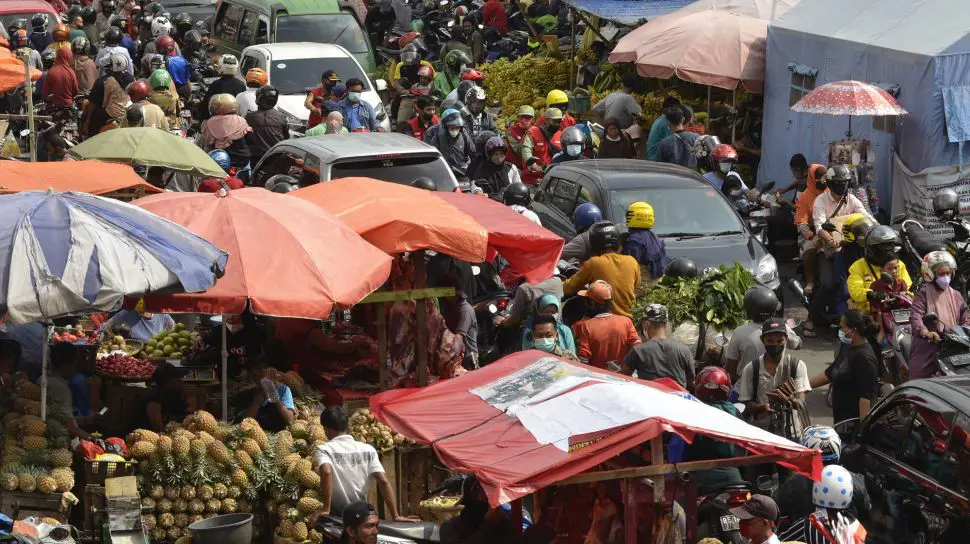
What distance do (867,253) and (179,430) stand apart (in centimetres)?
635

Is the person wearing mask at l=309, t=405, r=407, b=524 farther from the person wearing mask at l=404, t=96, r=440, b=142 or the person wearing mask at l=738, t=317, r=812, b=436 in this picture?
the person wearing mask at l=404, t=96, r=440, b=142

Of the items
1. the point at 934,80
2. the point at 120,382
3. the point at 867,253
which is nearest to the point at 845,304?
the point at 867,253

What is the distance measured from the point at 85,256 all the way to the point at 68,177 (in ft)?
15.3

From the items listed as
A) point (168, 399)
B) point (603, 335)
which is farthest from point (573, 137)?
point (168, 399)

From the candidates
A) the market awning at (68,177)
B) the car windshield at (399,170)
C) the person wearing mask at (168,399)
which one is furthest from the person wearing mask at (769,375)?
the market awning at (68,177)

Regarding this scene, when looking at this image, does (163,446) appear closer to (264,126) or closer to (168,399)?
(168,399)

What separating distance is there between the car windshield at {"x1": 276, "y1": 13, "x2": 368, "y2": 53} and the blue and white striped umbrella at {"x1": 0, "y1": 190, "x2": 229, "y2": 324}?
1656cm

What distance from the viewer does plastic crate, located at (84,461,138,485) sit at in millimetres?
9398

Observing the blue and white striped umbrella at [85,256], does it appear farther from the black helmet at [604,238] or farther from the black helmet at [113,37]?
the black helmet at [113,37]

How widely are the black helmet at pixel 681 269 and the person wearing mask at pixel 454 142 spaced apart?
5566 mm

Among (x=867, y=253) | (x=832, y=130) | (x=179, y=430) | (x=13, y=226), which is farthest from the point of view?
(x=832, y=130)

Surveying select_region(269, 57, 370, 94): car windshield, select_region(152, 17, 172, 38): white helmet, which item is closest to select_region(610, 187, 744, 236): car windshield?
select_region(269, 57, 370, 94): car windshield

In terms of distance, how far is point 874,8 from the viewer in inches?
749

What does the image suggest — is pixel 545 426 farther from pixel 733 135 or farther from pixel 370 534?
pixel 733 135
